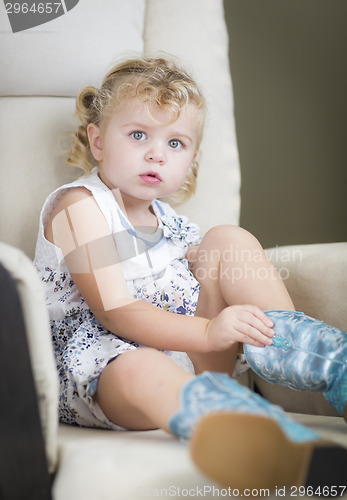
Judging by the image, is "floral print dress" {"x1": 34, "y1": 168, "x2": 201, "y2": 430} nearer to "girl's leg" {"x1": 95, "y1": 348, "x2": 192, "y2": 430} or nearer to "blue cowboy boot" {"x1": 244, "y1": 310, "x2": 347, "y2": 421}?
"girl's leg" {"x1": 95, "y1": 348, "x2": 192, "y2": 430}

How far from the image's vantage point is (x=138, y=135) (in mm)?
906

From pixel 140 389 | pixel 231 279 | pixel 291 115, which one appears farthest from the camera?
pixel 291 115

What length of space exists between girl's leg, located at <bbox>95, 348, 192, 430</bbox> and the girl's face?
1.12ft

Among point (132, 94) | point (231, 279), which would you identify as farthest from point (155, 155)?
point (231, 279)

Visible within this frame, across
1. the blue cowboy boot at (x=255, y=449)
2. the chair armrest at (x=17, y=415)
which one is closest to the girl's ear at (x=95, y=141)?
the chair armrest at (x=17, y=415)

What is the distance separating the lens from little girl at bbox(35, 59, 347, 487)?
2.27 feet

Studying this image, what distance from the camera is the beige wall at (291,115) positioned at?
1.67 metres

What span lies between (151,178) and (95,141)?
5.9 inches

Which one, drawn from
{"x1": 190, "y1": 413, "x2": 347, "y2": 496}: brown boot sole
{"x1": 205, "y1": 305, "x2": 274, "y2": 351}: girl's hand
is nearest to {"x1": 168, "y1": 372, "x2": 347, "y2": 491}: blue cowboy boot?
{"x1": 190, "y1": 413, "x2": 347, "y2": 496}: brown boot sole

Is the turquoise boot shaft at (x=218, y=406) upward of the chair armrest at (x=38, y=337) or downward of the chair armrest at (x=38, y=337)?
downward

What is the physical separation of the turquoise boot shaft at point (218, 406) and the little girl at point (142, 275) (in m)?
0.02

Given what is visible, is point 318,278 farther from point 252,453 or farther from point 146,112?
point 252,453

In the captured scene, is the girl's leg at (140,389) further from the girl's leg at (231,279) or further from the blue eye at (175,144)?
the blue eye at (175,144)

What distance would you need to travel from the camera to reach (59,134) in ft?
3.45
